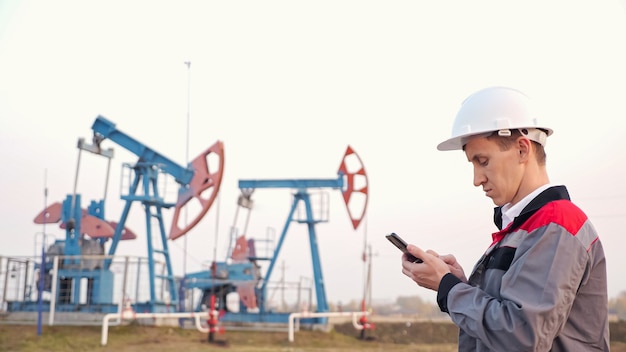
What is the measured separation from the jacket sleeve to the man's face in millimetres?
167

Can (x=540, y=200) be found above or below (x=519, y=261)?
above

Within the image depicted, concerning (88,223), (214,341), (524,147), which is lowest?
(214,341)

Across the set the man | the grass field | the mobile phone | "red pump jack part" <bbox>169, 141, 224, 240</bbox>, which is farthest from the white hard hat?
"red pump jack part" <bbox>169, 141, 224, 240</bbox>

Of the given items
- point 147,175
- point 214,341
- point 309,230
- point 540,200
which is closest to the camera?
point 540,200

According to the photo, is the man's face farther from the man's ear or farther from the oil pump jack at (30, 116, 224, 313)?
the oil pump jack at (30, 116, 224, 313)

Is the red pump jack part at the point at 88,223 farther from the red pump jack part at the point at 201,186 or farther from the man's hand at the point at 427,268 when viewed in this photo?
A: the man's hand at the point at 427,268

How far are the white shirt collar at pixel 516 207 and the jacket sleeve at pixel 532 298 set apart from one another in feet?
0.42

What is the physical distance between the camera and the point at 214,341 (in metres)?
12.0

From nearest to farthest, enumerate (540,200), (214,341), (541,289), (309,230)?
1. (541,289)
2. (540,200)
3. (214,341)
4. (309,230)

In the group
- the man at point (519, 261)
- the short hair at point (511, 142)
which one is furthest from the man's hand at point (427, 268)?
the short hair at point (511, 142)

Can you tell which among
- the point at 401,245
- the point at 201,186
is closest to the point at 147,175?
the point at 201,186

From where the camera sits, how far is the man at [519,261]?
1474 mm

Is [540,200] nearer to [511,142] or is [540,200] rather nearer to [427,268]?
[511,142]

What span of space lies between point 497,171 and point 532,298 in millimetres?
321
